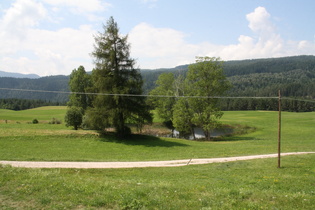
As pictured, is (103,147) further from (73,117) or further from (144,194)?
(144,194)

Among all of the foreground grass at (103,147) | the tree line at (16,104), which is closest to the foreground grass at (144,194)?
the foreground grass at (103,147)

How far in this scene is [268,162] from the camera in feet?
58.3

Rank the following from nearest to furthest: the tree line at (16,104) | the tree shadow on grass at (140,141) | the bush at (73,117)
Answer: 1. the tree shadow on grass at (140,141)
2. the bush at (73,117)
3. the tree line at (16,104)

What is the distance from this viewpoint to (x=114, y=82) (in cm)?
3016

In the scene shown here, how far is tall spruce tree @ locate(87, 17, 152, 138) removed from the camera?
97.3ft

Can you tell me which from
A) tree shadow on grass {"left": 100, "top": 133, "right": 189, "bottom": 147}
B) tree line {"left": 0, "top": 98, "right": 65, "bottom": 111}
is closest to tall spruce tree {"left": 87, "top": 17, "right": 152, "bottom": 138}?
tree shadow on grass {"left": 100, "top": 133, "right": 189, "bottom": 147}

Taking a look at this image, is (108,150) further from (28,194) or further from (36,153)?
(28,194)

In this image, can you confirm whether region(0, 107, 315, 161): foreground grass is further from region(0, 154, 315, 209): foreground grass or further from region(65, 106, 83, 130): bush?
region(0, 154, 315, 209): foreground grass

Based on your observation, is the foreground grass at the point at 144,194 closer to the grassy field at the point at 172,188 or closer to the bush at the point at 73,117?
the grassy field at the point at 172,188

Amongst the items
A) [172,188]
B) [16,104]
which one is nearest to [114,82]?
[172,188]

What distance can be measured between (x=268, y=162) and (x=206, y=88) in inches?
872

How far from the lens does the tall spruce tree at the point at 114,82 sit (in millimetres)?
29672

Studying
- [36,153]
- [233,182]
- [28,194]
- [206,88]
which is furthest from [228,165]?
[206,88]

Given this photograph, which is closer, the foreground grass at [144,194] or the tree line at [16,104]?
the foreground grass at [144,194]
